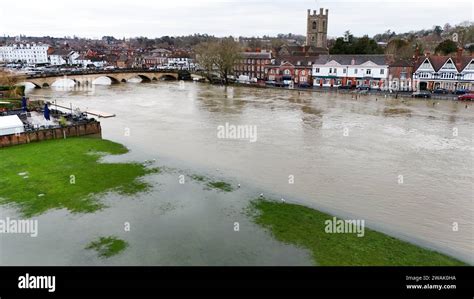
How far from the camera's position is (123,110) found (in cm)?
4375

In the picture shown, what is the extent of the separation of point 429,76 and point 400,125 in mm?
27477

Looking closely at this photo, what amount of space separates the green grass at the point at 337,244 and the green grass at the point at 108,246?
17.9 feet

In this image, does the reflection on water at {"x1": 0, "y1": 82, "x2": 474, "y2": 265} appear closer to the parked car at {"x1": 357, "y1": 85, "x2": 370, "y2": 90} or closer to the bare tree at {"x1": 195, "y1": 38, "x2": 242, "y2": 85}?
the parked car at {"x1": 357, "y1": 85, "x2": 370, "y2": 90}

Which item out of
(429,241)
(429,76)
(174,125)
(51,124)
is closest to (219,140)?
(174,125)

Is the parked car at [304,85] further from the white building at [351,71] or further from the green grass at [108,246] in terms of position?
the green grass at [108,246]

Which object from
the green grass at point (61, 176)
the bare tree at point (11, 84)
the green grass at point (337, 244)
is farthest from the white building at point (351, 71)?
the green grass at point (337, 244)

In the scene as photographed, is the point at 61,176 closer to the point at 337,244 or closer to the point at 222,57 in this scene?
the point at 337,244

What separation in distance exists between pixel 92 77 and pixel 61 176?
192 feet

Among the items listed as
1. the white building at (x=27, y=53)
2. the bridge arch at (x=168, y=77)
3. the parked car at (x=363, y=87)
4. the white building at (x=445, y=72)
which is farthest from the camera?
the white building at (x=27, y=53)

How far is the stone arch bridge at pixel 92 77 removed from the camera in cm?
6624

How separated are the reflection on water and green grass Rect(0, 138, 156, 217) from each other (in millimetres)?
973

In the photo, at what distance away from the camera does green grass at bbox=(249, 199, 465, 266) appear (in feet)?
42.8

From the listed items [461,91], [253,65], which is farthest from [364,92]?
[253,65]

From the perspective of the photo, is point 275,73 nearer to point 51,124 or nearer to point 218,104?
point 218,104
